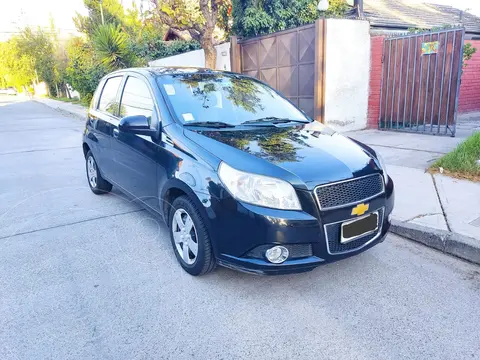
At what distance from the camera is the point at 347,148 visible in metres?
3.22

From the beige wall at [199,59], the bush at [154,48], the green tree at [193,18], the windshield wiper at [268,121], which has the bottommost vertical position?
the windshield wiper at [268,121]

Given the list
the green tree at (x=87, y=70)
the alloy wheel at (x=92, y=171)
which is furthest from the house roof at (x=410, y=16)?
the green tree at (x=87, y=70)

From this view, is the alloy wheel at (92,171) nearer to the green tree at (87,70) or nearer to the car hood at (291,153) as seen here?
the car hood at (291,153)

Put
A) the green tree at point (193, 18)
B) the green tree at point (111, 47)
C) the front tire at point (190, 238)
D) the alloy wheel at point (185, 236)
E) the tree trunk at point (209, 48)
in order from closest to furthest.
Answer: the front tire at point (190, 238), the alloy wheel at point (185, 236), the green tree at point (193, 18), the tree trunk at point (209, 48), the green tree at point (111, 47)

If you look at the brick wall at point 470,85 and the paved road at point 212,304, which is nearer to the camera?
the paved road at point 212,304

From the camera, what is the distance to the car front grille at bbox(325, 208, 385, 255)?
2645 millimetres

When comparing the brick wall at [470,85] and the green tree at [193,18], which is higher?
the green tree at [193,18]

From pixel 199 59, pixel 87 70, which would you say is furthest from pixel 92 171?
pixel 87 70

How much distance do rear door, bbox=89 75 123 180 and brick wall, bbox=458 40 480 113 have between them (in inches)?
450

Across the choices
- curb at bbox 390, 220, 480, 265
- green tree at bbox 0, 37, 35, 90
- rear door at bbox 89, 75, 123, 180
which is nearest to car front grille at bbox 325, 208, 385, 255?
curb at bbox 390, 220, 480, 265

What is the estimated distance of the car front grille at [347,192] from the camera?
2611mm

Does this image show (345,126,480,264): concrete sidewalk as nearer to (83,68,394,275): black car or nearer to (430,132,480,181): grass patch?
(430,132,480,181): grass patch

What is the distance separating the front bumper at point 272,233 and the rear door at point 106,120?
2315 mm

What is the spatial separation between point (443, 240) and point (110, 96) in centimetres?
405
